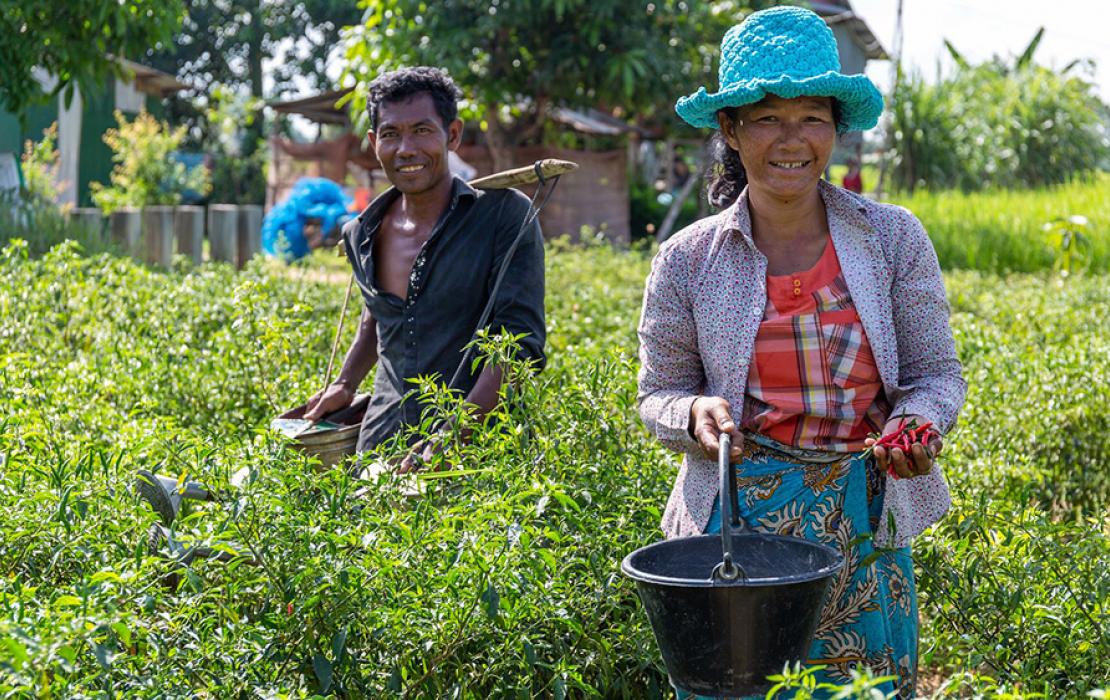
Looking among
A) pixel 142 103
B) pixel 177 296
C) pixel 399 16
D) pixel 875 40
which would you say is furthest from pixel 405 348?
pixel 875 40

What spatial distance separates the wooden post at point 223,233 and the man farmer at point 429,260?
9458 millimetres

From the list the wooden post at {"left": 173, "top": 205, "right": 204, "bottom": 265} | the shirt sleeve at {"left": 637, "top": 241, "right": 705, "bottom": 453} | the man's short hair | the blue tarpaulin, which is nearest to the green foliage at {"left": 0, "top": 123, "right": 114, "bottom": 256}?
the wooden post at {"left": 173, "top": 205, "right": 204, "bottom": 265}

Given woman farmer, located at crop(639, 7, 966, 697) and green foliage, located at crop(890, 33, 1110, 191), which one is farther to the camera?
green foliage, located at crop(890, 33, 1110, 191)

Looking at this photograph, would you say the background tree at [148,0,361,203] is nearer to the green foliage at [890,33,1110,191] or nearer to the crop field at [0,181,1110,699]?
the green foliage at [890,33,1110,191]

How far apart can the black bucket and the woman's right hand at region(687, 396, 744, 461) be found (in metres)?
0.12

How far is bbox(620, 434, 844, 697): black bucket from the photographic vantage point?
2262 millimetres

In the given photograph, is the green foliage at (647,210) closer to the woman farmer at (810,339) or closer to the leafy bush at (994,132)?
the leafy bush at (994,132)

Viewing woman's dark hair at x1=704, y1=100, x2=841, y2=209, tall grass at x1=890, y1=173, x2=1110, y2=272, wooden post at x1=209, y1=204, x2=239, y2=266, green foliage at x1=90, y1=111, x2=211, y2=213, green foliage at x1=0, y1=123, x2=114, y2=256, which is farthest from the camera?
green foliage at x1=90, y1=111, x2=211, y2=213

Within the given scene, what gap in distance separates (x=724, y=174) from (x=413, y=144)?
1.14 metres

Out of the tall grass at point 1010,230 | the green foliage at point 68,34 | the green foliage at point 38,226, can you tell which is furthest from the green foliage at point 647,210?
the green foliage at point 68,34

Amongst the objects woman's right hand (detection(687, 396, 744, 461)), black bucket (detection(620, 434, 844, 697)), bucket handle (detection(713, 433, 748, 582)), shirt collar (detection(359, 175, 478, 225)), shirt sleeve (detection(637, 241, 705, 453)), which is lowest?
black bucket (detection(620, 434, 844, 697))

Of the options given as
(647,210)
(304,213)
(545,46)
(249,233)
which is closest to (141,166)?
(304,213)

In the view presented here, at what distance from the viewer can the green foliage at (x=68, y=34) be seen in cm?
1005

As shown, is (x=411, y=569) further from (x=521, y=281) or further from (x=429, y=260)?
(x=429, y=260)
